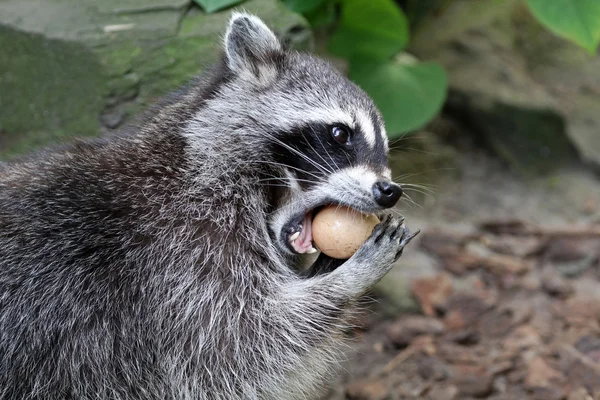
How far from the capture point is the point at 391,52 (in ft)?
20.2

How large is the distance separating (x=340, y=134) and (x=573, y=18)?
2.51 metres

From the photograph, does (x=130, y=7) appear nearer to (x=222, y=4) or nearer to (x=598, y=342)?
(x=222, y=4)

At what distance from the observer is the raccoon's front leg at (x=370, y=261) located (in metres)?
3.59

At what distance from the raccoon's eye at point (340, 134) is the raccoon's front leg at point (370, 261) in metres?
0.44

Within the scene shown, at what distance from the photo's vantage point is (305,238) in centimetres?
370

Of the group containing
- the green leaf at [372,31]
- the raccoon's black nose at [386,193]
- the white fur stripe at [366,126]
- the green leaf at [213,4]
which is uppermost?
the green leaf at [213,4]

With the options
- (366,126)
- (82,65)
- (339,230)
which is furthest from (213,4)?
(339,230)

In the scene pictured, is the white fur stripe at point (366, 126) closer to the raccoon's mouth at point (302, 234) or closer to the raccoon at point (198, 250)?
the raccoon at point (198, 250)

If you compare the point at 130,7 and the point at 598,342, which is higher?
the point at 130,7

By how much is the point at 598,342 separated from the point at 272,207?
8.94 feet

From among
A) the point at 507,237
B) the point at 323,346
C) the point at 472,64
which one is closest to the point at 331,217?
the point at 323,346

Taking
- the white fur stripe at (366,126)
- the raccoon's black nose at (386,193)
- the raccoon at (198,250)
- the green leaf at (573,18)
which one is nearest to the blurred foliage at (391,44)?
the green leaf at (573,18)

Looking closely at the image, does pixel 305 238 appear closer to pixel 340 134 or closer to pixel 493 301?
pixel 340 134

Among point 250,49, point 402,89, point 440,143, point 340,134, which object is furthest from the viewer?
point 440,143
